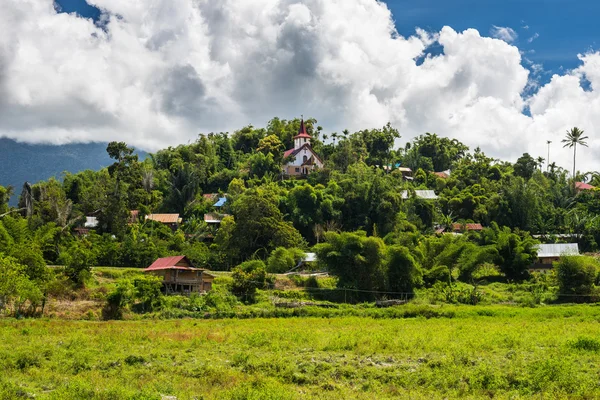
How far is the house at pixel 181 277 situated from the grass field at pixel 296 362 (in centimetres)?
1364

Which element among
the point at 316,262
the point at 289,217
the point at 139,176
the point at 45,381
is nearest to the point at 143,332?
the point at 45,381

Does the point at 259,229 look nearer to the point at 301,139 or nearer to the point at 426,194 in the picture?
the point at 426,194

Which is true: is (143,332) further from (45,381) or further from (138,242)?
(138,242)

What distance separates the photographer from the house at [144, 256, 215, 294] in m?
47.8

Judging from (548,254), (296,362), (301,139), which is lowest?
(296,362)

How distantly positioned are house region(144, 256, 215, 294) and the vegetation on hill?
362cm

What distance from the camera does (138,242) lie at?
185 feet

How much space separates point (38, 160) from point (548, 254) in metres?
129

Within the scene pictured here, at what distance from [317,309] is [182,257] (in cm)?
1222

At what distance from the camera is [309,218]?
65.4 meters

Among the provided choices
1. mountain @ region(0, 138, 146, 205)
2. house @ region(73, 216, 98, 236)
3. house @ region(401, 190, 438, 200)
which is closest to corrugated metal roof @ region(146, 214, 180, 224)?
house @ region(73, 216, 98, 236)

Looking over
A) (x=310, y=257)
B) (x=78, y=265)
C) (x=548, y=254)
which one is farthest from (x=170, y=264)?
(x=548, y=254)

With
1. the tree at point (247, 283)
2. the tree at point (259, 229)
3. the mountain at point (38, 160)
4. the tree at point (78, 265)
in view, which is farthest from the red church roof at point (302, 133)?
the mountain at point (38, 160)

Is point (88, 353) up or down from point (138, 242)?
down
